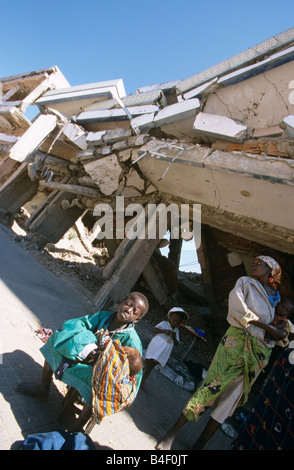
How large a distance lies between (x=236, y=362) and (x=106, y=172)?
3830 mm

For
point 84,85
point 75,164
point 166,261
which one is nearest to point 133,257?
point 166,261

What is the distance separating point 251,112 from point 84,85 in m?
3.91

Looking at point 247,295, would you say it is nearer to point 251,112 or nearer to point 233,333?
point 233,333

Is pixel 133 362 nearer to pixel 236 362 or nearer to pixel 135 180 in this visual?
pixel 236 362

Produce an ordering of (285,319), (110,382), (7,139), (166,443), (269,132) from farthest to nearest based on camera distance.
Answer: (7,139) → (269,132) → (285,319) → (166,443) → (110,382)

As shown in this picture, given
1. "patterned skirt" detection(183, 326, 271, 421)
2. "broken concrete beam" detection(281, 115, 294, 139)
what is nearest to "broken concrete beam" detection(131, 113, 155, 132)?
"broken concrete beam" detection(281, 115, 294, 139)

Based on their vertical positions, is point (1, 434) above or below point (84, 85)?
below

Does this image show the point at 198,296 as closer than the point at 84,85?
No

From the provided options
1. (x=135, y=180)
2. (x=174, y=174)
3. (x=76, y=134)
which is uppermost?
(x=174, y=174)

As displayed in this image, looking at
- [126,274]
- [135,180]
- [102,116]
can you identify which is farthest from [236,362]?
[102,116]

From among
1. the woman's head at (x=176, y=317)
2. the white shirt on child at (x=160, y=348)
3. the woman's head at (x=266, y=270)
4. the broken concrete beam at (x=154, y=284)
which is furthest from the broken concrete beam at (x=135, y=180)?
the woman's head at (x=266, y=270)

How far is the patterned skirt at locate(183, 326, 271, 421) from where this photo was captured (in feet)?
6.34

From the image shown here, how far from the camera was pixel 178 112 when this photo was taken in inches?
144
